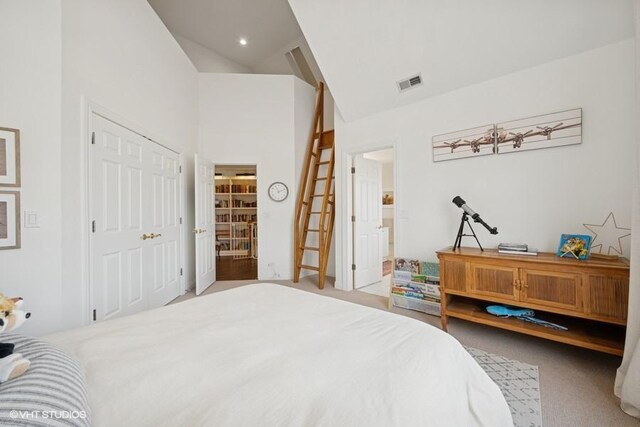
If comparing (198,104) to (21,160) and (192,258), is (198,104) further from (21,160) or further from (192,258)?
(21,160)

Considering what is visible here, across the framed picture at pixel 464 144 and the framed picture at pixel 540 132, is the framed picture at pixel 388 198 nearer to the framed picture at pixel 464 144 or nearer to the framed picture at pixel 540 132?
the framed picture at pixel 464 144

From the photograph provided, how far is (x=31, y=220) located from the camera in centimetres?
177

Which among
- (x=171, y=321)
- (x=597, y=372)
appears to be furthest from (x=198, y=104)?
(x=597, y=372)

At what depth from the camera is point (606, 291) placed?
179cm

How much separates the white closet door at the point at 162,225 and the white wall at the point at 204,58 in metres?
2.75

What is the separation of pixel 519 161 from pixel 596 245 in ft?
2.97

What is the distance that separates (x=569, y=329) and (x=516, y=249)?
2.20 ft

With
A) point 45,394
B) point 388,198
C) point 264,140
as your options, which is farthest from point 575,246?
point 388,198

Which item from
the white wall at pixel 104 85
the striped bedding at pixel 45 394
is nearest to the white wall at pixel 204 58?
the white wall at pixel 104 85

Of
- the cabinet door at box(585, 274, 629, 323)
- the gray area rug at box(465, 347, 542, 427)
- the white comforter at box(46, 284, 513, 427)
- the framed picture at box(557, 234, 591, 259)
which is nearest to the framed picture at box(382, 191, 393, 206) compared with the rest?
the framed picture at box(557, 234, 591, 259)

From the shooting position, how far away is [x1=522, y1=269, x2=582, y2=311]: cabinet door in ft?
6.19

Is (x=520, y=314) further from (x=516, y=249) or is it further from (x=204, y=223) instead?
(x=204, y=223)

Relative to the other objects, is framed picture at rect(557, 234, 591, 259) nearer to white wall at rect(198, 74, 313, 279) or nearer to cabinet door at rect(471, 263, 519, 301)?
cabinet door at rect(471, 263, 519, 301)

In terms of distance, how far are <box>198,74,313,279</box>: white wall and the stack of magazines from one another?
3049mm
